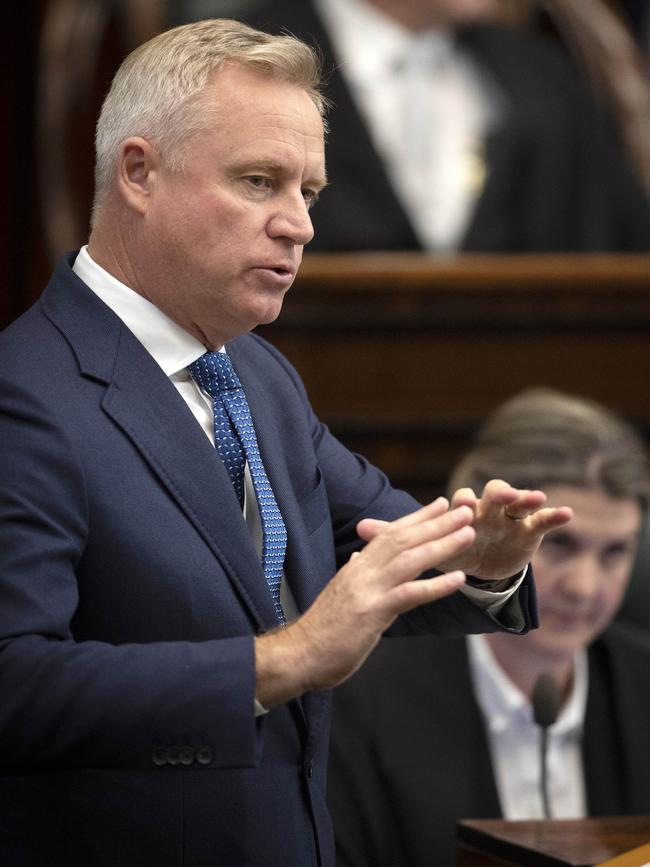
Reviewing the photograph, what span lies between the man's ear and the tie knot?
17cm

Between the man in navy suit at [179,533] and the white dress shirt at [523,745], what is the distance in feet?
3.27

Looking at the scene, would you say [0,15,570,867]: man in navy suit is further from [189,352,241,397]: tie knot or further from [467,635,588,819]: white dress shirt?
[467,635,588,819]: white dress shirt

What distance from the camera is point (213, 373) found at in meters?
1.74

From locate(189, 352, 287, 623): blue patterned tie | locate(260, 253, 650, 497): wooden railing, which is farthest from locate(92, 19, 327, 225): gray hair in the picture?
locate(260, 253, 650, 497): wooden railing

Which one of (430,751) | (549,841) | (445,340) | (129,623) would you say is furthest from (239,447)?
(445,340)

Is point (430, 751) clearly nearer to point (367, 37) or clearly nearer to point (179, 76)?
point (179, 76)

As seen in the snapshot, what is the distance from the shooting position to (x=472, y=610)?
182 centimetres

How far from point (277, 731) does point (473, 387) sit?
2.84 m

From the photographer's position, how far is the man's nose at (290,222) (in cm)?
165

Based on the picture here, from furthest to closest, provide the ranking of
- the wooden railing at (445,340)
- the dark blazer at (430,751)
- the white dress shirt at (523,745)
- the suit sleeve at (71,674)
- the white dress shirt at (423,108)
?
the white dress shirt at (423,108) < the wooden railing at (445,340) < the white dress shirt at (523,745) < the dark blazer at (430,751) < the suit sleeve at (71,674)

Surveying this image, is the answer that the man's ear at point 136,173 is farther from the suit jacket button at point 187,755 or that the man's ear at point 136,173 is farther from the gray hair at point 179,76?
the suit jacket button at point 187,755

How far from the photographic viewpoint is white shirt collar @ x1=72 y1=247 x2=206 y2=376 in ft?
5.57

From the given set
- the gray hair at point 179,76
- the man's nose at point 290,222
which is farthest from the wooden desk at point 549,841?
the gray hair at point 179,76

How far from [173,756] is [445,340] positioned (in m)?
3.00
